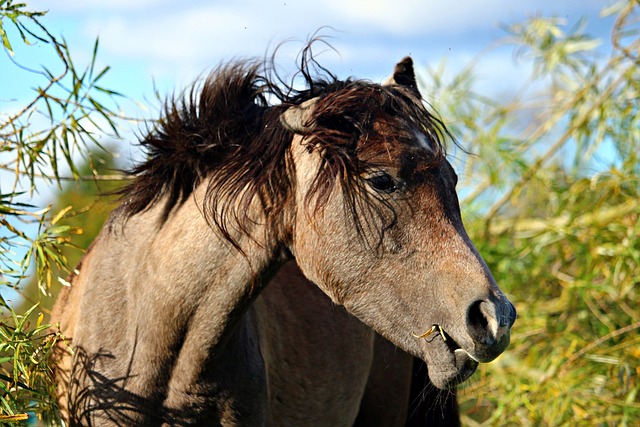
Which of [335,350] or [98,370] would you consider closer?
[98,370]

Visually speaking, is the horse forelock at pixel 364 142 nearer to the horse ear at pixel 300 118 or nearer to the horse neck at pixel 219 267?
the horse ear at pixel 300 118

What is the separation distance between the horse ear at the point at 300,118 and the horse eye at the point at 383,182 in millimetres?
283

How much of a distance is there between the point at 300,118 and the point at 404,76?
475mm

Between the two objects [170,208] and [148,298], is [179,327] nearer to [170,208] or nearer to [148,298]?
[148,298]

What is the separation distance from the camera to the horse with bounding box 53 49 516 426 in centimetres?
248

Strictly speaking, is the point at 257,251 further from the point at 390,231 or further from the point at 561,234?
the point at 561,234

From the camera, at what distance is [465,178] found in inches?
258

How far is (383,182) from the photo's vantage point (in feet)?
8.29

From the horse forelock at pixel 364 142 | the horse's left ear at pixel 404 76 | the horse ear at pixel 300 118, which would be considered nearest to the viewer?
the horse forelock at pixel 364 142

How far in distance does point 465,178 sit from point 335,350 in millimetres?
3350

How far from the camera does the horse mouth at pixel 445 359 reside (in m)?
2.43

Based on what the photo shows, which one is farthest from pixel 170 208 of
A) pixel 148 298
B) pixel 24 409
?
pixel 24 409

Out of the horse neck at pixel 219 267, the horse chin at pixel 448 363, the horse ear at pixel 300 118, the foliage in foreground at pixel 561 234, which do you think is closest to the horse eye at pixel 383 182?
the horse ear at pixel 300 118

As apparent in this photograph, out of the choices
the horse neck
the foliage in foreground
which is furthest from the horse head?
the foliage in foreground
